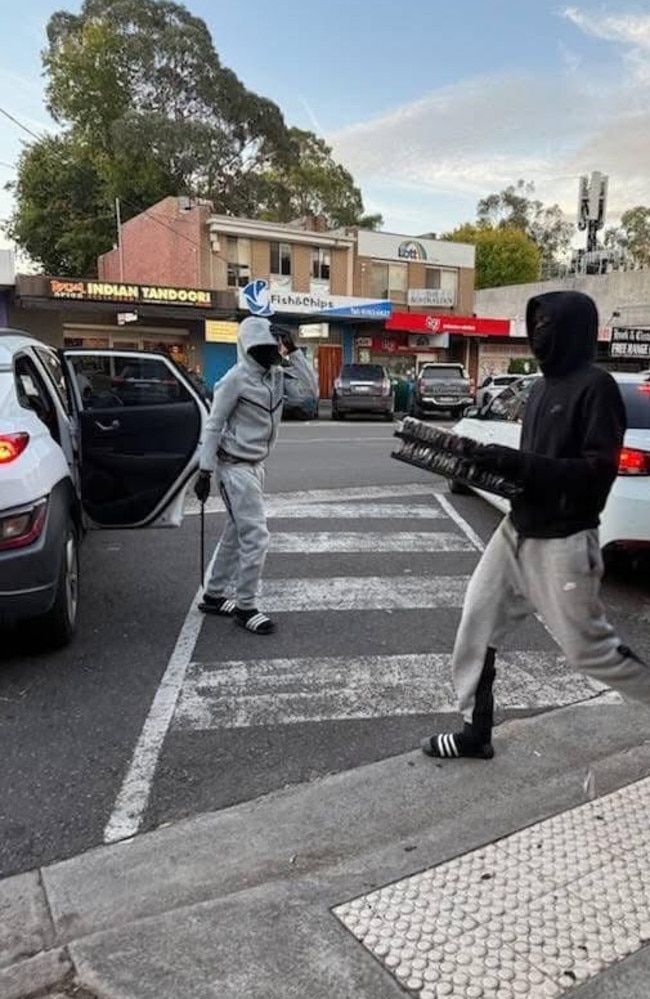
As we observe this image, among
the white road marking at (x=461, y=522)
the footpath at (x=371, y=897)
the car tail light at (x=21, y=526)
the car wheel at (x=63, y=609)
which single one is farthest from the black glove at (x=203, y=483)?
the white road marking at (x=461, y=522)

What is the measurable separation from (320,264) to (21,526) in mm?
30901

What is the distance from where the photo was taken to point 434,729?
3.59m

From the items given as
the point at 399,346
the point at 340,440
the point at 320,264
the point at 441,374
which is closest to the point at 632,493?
the point at 340,440

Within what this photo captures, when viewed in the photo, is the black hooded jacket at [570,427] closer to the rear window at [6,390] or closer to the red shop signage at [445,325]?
the rear window at [6,390]

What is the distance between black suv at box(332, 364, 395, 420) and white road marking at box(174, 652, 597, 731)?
19187mm

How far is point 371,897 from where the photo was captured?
7.88ft

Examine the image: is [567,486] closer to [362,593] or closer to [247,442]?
[247,442]

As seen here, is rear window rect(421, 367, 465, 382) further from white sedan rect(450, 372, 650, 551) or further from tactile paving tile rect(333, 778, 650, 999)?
tactile paving tile rect(333, 778, 650, 999)

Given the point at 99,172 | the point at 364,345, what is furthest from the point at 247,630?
the point at 99,172

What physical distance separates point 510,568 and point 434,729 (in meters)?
1.03

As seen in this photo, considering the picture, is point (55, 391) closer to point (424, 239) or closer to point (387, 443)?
point (387, 443)

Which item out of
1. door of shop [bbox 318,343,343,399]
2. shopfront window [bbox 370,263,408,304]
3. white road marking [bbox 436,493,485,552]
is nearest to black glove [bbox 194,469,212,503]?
white road marking [bbox 436,493,485,552]

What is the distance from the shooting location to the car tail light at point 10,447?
380cm

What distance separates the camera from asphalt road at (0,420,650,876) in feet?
10.1
